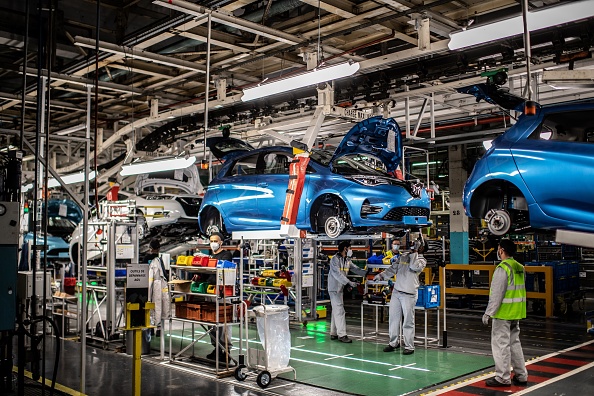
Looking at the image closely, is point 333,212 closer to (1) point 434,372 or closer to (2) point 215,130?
(1) point 434,372

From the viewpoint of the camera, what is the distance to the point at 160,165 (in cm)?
973

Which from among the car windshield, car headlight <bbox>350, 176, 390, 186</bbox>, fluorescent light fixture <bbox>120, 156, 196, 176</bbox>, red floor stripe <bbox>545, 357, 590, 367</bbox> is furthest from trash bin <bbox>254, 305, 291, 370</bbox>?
red floor stripe <bbox>545, 357, 590, 367</bbox>

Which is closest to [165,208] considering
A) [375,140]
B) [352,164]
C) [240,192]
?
[240,192]

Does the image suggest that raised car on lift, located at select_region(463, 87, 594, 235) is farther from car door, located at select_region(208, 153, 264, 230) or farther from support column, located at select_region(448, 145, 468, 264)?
support column, located at select_region(448, 145, 468, 264)

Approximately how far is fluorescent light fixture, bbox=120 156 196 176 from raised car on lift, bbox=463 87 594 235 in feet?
14.9

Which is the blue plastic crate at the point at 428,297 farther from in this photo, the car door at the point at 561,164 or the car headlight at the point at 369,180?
the car door at the point at 561,164

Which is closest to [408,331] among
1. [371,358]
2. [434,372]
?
[371,358]

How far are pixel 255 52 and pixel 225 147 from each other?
69.7 inches

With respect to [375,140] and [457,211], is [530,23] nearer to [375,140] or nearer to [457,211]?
[375,140]

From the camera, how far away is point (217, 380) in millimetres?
7285

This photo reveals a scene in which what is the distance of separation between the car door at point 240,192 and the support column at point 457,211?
8.69 metres

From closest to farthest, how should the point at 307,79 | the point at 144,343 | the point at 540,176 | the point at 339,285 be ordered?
the point at 540,176 → the point at 307,79 → the point at 144,343 → the point at 339,285

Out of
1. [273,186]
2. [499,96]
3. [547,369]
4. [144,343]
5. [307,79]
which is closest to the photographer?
[499,96]

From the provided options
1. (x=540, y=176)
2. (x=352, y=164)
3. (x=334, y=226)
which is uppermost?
(x=352, y=164)
